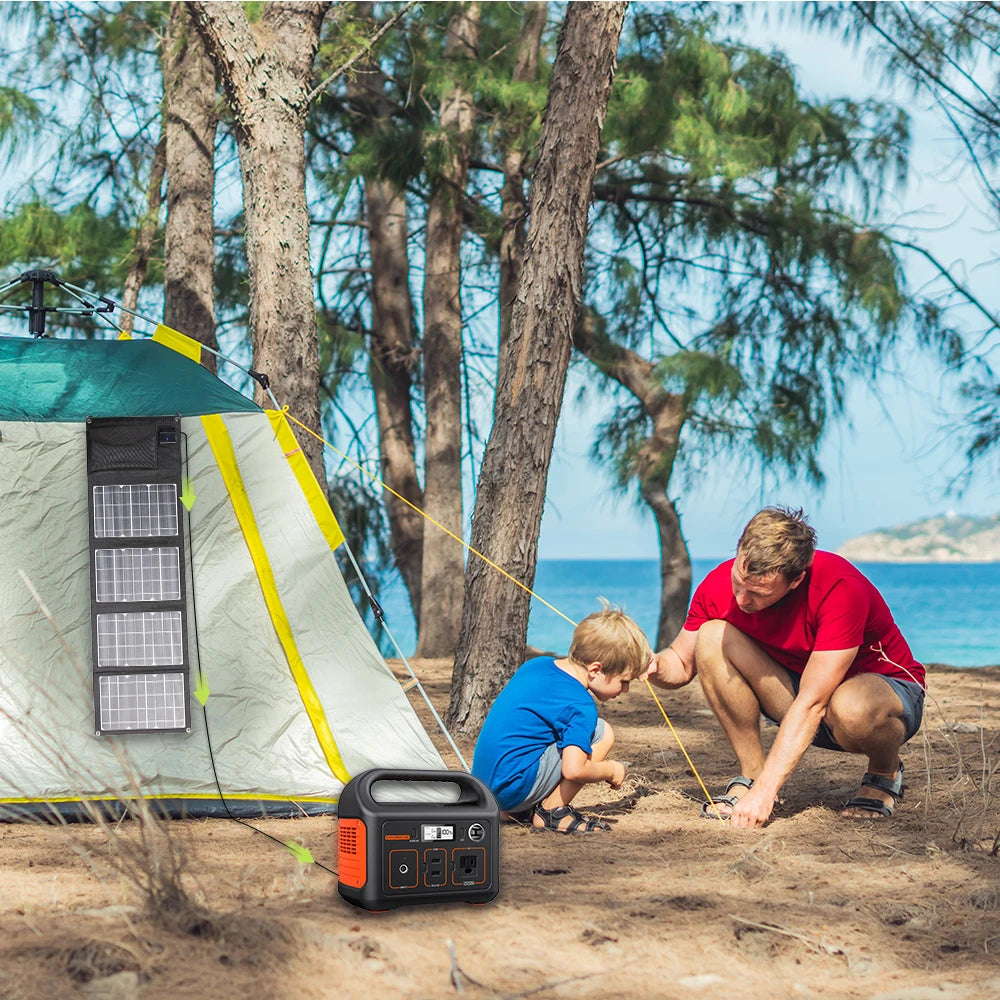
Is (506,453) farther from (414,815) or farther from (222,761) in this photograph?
(414,815)

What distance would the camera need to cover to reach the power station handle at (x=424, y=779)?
225 centimetres

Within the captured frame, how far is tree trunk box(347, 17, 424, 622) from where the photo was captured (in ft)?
28.9

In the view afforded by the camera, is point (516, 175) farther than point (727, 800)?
Yes

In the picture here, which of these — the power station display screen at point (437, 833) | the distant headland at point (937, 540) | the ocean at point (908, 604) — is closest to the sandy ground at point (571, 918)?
the power station display screen at point (437, 833)

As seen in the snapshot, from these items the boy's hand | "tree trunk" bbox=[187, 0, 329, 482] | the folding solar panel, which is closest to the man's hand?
the boy's hand

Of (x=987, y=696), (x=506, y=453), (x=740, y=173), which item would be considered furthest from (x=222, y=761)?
(x=740, y=173)

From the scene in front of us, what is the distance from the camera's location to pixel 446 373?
8.21m

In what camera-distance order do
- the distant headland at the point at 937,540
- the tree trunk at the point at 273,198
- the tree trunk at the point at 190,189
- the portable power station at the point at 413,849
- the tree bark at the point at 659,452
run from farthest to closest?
the distant headland at the point at 937,540
the tree bark at the point at 659,452
the tree trunk at the point at 190,189
the tree trunk at the point at 273,198
the portable power station at the point at 413,849

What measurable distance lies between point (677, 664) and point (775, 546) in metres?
0.53

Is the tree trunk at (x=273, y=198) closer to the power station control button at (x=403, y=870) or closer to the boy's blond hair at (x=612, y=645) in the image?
the boy's blond hair at (x=612, y=645)

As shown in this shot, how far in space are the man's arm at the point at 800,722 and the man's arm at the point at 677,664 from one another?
0.36m

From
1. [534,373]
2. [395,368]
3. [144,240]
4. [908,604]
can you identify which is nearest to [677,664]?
[534,373]

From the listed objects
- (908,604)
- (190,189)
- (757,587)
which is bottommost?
(908,604)

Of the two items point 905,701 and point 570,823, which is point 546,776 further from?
point 905,701
